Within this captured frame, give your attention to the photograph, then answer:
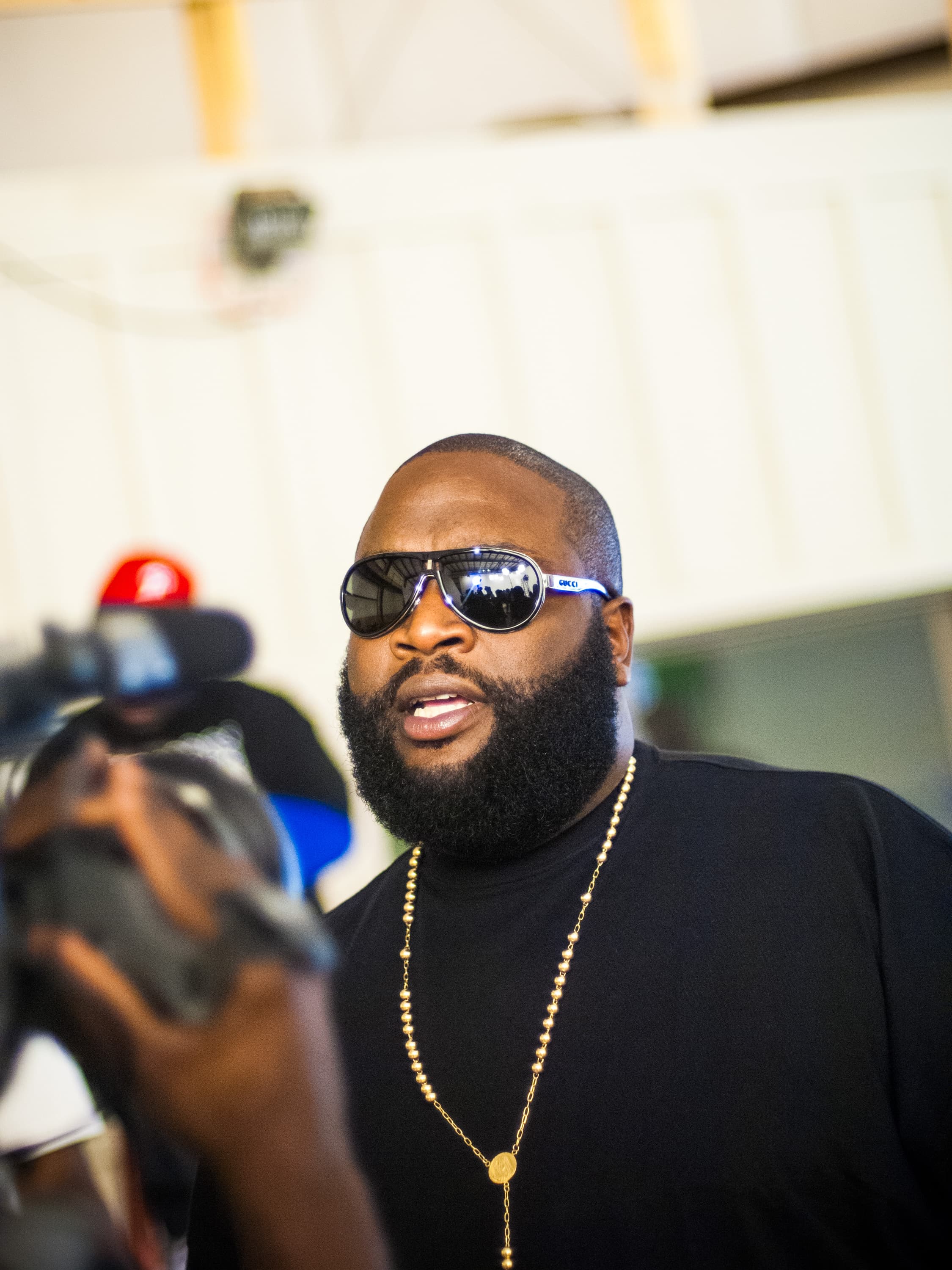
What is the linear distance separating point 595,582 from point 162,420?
1304 mm

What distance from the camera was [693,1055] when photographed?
23.3 inches

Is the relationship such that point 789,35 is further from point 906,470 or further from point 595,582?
point 595,582

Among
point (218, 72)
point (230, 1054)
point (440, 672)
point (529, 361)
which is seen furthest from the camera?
point (218, 72)

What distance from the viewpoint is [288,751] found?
80 centimetres

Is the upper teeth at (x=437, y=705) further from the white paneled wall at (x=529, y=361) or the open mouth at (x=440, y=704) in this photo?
the white paneled wall at (x=529, y=361)

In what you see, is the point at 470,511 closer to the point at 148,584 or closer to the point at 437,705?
the point at 437,705

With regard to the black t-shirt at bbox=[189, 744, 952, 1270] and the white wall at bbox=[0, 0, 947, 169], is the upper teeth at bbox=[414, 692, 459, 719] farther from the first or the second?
the white wall at bbox=[0, 0, 947, 169]

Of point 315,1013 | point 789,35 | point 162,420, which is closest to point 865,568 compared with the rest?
point 162,420

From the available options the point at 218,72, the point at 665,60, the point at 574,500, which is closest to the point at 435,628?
the point at 574,500

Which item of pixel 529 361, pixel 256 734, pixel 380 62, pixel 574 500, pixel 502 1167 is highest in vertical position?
pixel 380 62

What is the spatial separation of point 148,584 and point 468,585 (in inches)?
10.2

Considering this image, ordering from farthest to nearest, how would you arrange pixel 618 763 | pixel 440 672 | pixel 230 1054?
1. pixel 618 763
2. pixel 440 672
3. pixel 230 1054

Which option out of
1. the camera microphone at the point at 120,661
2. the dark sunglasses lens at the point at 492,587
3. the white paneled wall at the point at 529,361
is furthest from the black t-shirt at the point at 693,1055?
the white paneled wall at the point at 529,361

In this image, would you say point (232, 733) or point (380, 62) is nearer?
point (232, 733)
